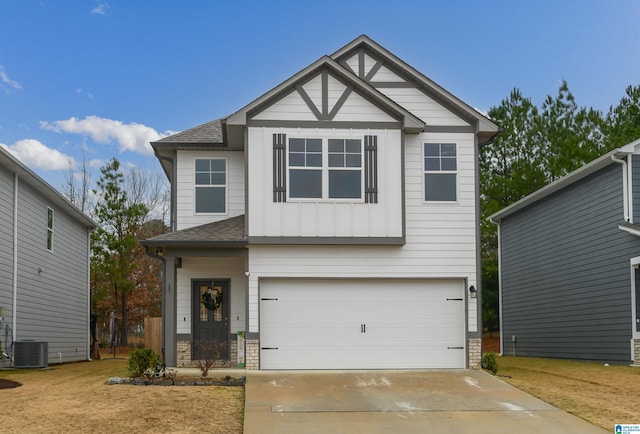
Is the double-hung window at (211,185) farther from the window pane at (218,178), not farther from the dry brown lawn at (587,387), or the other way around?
the dry brown lawn at (587,387)

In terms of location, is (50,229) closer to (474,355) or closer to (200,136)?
(200,136)

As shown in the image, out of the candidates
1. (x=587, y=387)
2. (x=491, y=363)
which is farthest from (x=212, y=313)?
(x=587, y=387)

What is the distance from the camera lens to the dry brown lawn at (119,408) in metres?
10.6

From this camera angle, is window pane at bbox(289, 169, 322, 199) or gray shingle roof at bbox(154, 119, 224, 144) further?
gray shingle roof at bbox(154, 119, 224, 144)

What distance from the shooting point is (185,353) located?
1791 cm

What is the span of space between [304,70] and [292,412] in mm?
8019

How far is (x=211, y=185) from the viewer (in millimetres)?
18969

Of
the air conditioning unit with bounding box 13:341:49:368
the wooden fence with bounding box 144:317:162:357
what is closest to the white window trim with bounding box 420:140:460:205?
the wooden fence with bounding box 144:317:162:357

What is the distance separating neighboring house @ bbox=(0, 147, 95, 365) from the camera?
19.0m

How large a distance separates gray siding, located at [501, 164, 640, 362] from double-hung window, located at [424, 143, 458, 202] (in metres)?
4.17

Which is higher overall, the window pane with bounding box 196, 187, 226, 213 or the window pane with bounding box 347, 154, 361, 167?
the window pane with bounding box 347, 154, 361, 167

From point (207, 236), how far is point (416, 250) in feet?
15.6

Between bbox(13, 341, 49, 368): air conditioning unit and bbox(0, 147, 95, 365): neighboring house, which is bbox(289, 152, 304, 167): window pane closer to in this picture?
bbox(0, 147, 95, 365): neighboring house

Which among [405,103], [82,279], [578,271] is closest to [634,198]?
[578,271]
